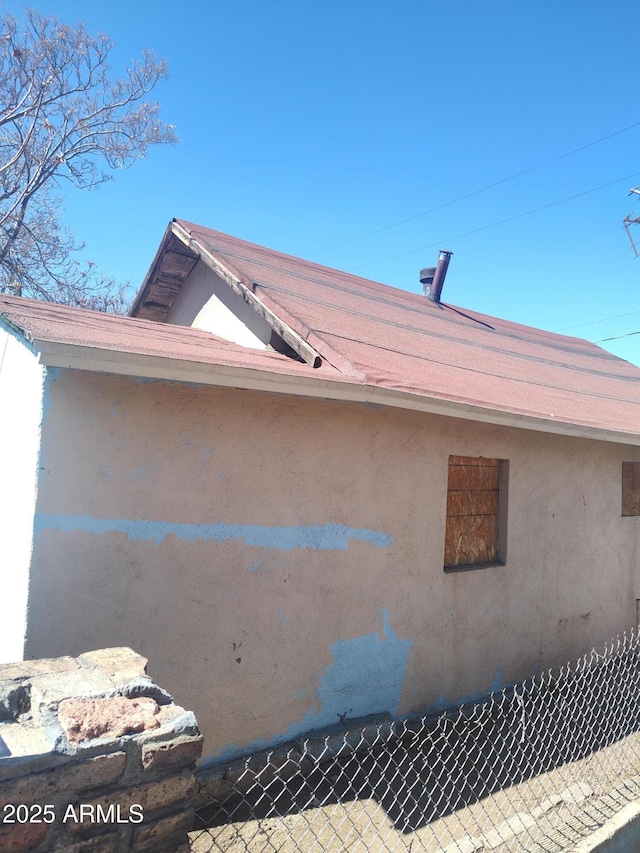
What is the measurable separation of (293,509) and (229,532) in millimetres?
479

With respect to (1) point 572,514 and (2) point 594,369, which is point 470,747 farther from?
(2) point 594,369

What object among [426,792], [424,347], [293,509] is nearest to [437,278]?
[424,347]

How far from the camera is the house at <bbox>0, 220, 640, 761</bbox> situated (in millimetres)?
3330

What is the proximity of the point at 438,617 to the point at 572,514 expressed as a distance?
211cm

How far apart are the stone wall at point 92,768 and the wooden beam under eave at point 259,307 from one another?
9.02 feet

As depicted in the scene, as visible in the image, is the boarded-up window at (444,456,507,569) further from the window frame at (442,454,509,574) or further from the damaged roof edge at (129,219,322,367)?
the damaged roof edge at (129,219,322,367)

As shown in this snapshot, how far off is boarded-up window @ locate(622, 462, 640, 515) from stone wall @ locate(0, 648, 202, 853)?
631 cm

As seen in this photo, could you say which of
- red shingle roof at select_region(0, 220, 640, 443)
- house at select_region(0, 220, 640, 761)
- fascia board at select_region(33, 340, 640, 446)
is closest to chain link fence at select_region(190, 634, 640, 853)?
house at select_region(0, 220, 640, 761)

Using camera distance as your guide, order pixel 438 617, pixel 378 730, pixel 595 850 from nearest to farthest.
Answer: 1. pixel 595 850
2. pixel 378 730
3. pixel 438 617

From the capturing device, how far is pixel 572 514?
6297 mm

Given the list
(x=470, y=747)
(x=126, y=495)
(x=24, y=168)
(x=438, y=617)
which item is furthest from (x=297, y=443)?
(x=24, y=168)

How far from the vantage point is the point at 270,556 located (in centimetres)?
404

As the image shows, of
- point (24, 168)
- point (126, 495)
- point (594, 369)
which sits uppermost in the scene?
point (24, 168)

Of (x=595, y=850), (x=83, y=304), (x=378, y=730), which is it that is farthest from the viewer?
(x=83, y=304)
